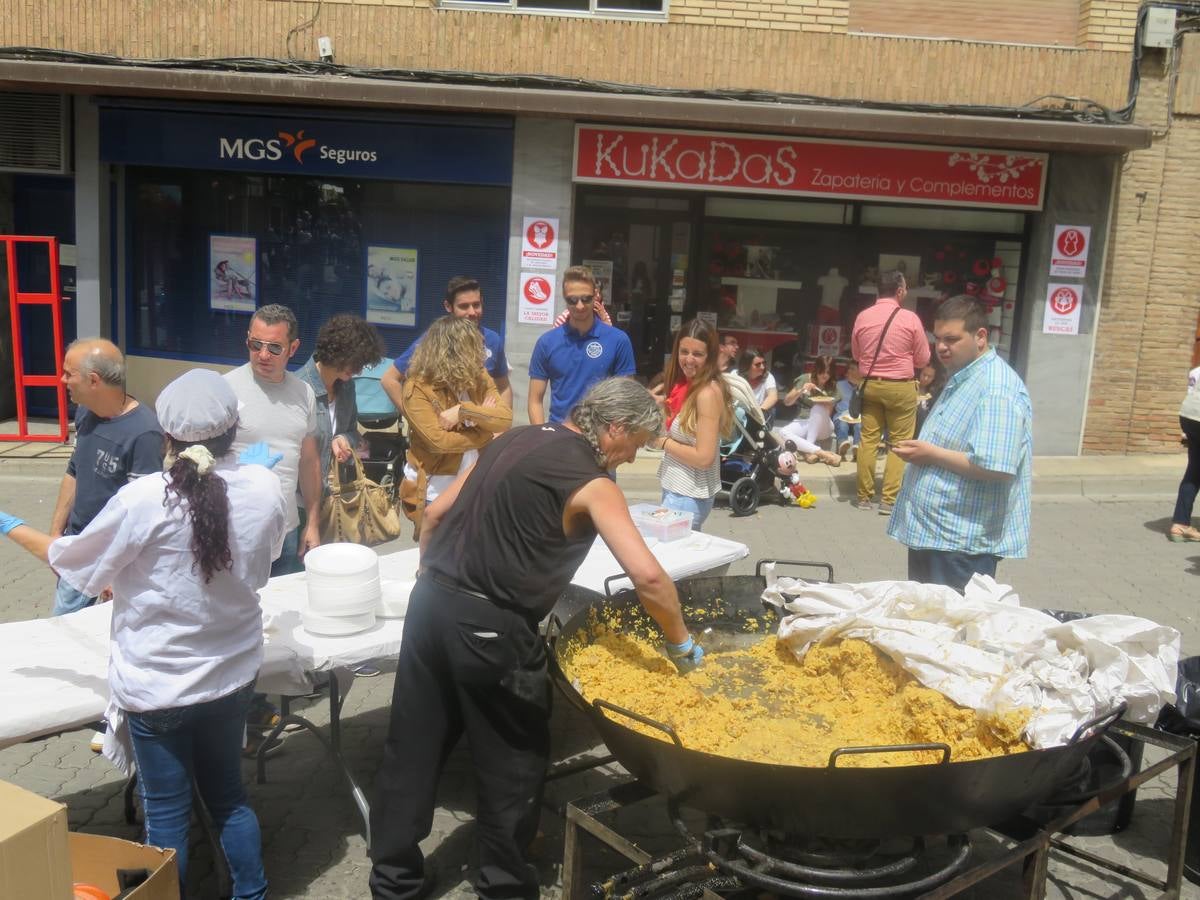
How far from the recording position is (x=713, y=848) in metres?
3.05

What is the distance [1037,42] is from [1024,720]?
10522mm

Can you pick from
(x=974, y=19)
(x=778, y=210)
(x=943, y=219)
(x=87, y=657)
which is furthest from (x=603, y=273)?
(x=87, y=657)

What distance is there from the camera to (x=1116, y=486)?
11.1 m

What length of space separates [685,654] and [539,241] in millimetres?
8641

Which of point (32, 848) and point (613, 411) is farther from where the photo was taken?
point (613, 411)

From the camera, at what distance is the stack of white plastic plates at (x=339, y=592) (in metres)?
4.04

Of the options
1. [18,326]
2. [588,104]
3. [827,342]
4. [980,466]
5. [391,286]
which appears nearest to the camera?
[980,466]

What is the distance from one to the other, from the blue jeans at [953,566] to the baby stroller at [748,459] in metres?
4.44

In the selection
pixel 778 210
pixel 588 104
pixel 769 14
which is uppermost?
pixel 769 14

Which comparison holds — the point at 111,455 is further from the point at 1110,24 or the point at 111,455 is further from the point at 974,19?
the point at 1110,24

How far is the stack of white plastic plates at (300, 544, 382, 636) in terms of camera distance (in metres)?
4.04

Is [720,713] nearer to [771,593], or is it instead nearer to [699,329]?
[771,593]

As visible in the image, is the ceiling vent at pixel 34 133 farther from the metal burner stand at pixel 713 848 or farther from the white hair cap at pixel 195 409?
the metal burner stand at pixel 713 848

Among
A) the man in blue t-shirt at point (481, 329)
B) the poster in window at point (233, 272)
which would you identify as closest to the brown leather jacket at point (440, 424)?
the man in blue t-shirt at point (481, 329)
